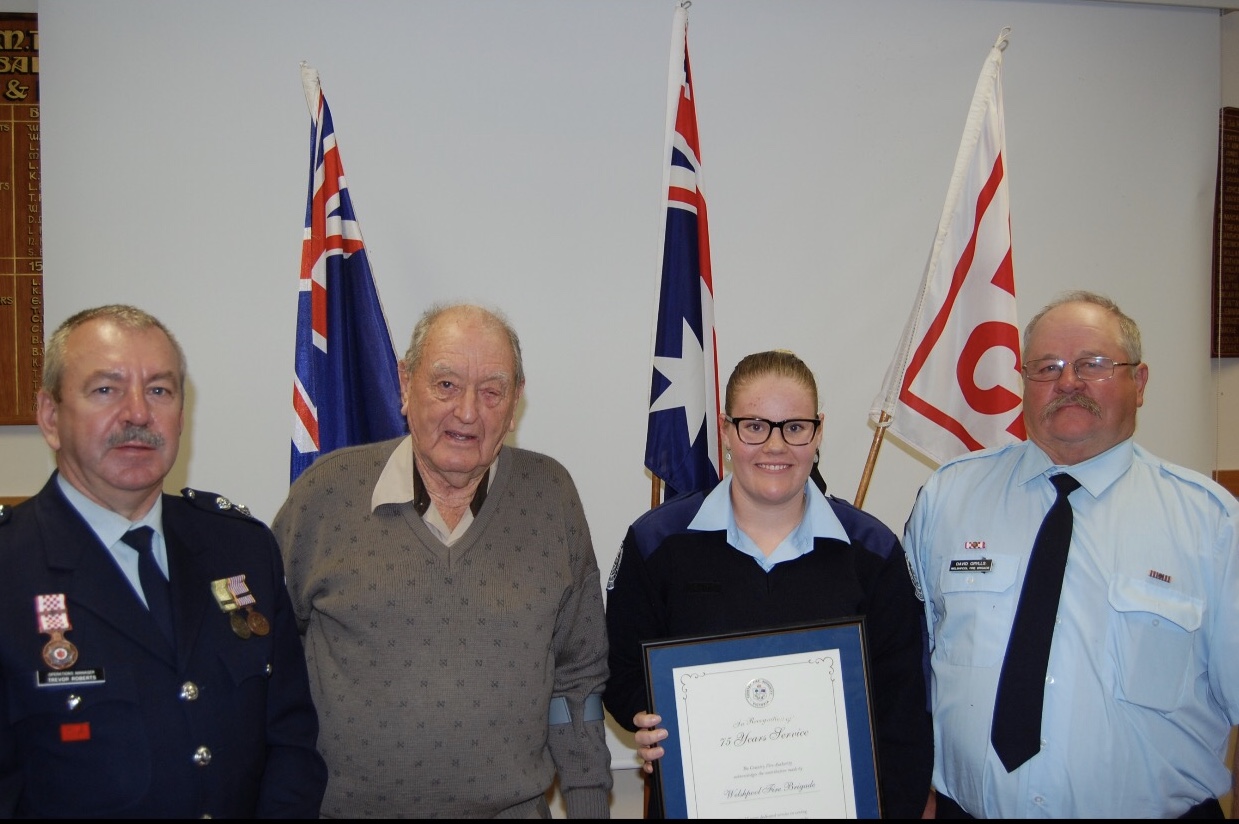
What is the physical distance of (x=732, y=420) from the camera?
213cm

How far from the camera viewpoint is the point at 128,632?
169 cm

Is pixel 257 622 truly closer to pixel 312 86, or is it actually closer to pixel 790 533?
pixel 790 533

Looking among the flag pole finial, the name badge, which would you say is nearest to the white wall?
the flag pole finial

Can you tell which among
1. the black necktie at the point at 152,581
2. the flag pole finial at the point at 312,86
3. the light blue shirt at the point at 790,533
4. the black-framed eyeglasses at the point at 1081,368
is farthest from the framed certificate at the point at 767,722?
the flag pole finial at the point at 312,86

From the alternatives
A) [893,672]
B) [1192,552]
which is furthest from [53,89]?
[1192,552]

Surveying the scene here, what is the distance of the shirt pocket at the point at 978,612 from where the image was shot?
83.4 inches

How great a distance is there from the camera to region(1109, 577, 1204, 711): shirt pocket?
1.99m

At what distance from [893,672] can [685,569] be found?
540 millimetres

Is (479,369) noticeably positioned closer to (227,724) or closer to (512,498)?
(512,498)

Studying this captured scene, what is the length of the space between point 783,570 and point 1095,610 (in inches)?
28.3

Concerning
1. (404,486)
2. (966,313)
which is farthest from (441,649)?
(966,313)

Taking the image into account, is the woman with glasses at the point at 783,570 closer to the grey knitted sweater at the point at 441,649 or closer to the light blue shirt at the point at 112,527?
the grey knitted sweater at the point at 441,649

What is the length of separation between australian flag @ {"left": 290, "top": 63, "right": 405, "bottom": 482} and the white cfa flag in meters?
1.78

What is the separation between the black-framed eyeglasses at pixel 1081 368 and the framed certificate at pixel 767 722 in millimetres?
814
